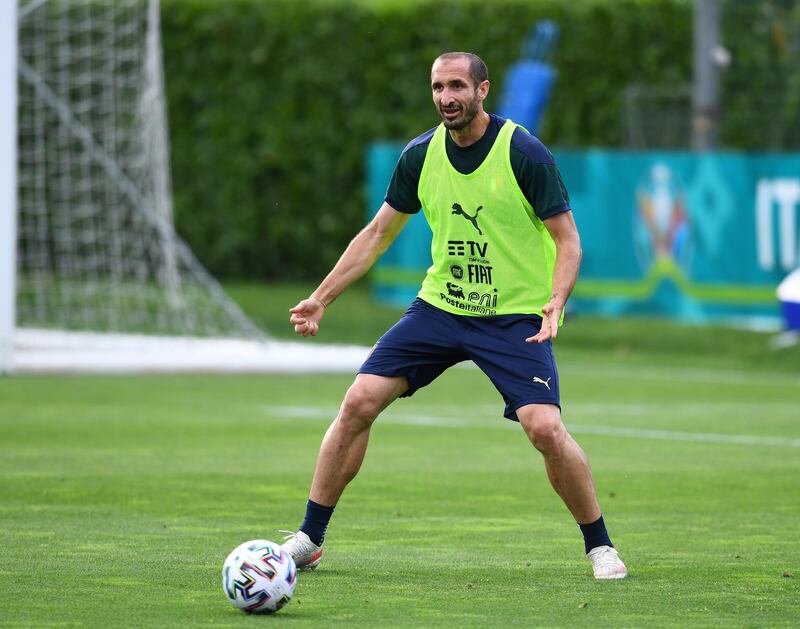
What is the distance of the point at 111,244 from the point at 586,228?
616 centimetres

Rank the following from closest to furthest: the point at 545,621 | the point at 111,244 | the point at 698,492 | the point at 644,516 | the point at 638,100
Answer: the point at 545,621
the point at 644,516
the point at 698,492
the point at 111,244
the point at 638,100

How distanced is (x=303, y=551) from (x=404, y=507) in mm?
2217

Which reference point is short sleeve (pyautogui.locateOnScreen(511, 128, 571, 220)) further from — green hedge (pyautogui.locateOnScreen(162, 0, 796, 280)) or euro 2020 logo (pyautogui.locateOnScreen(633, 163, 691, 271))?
green hedge (pyautogui.locateOnScreen(162, 0, 796, 280))

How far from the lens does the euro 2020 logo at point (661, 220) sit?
22.8 metres

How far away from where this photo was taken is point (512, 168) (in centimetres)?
802

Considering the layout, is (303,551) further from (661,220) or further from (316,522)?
(661,220)

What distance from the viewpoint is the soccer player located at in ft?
25.9

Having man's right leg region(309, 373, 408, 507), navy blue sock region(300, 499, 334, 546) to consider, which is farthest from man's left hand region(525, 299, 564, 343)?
navy blue sock region(300, 499, 334, 546)

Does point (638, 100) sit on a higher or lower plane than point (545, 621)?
higher

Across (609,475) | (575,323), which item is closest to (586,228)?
(575,323)

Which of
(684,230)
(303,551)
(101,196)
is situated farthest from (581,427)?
(101,196)

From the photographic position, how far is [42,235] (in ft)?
80.8

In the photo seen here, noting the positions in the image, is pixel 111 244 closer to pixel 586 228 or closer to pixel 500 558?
pixel 586 228

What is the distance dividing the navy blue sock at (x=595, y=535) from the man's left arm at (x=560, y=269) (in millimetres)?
826
